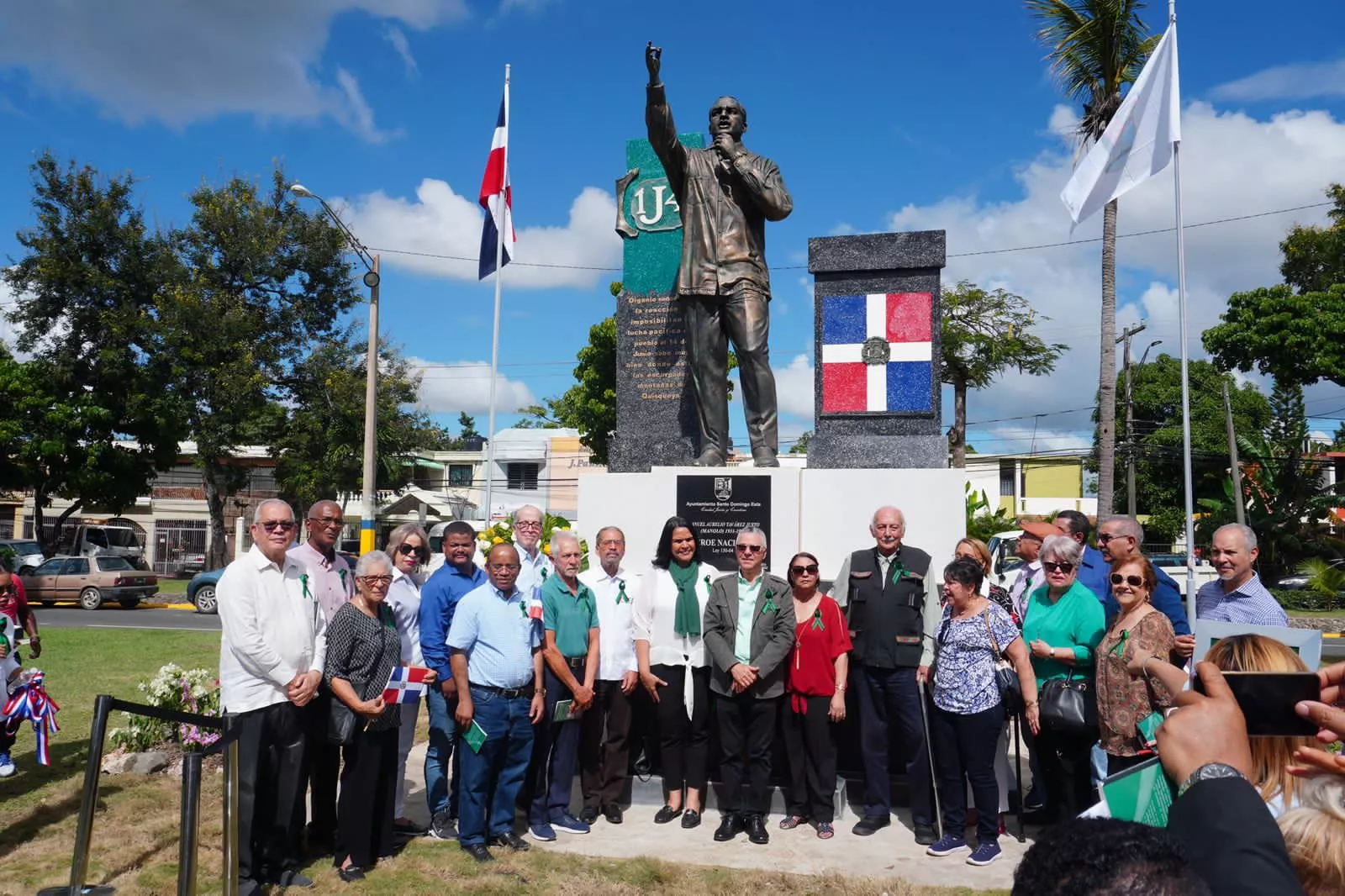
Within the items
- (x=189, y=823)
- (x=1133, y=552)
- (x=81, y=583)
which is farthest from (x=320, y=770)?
(x=81, y=583)

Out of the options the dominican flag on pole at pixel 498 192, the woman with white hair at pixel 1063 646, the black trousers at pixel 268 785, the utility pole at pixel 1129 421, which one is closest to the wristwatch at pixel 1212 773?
the woman with white hair at pixel 1063 646

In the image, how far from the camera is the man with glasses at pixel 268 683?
14.3ft

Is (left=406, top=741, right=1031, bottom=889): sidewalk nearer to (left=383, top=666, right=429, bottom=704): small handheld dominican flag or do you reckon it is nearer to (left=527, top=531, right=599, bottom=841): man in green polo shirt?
(left=527, top=531, right=599, bottom=841): man in green polo shirt

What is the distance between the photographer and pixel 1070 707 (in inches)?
189

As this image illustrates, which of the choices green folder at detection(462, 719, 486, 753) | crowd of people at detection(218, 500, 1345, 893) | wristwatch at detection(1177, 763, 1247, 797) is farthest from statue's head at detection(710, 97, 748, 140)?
wristwatch at detection(1177, 763, 1247, 797)

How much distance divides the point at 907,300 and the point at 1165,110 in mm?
3760

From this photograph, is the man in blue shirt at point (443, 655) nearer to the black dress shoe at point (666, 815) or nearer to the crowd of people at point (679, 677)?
the crowd of people at point (679, 677)

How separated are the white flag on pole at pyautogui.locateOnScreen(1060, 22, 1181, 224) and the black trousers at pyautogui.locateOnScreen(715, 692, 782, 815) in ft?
18.9

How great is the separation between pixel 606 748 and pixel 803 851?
125 centimetres

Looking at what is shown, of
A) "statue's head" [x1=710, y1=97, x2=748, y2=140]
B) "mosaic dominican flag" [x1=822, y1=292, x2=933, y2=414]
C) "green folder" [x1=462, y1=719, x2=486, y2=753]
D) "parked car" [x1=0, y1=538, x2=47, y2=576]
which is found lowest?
"parked car" [x1=0, y1=538, x2=47, y2=576]

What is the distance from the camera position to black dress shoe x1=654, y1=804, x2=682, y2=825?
18.0 feet

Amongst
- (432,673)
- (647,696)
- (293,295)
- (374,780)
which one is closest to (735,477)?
(647,696)

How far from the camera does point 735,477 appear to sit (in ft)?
21.9

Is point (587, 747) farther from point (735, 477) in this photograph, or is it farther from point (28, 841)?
point (28, 841)
